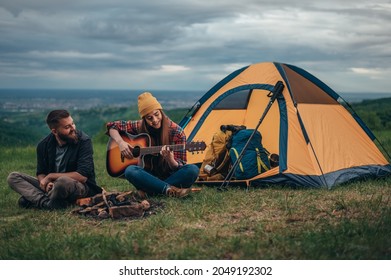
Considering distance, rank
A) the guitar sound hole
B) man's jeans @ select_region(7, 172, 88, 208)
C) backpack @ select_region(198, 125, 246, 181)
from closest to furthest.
→ man's jeans @ select_region(7, 172, 88, 208) < the guitar sound hole < backpack @ select_region(198, 125, 246, 181)

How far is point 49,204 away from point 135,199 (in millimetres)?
1074

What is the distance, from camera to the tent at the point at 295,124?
7.35 meters

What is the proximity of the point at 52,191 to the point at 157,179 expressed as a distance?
1358 millimetres

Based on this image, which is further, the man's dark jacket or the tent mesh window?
the tent mesh window

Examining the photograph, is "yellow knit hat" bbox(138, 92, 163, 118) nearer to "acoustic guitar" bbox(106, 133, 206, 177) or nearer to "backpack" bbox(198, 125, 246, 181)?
"acoustic guitar" bbox(106, 133, 206, 177)

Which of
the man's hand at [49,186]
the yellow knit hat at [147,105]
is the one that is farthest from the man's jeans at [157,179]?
the man's hand at [49,186]

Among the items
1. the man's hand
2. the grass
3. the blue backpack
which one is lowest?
the grass

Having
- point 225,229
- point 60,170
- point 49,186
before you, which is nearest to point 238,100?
point 60,170

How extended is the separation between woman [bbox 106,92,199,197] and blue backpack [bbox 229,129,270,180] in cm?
115

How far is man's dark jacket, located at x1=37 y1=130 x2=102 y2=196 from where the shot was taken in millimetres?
6172

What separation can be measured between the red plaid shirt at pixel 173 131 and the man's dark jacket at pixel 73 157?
0.79m

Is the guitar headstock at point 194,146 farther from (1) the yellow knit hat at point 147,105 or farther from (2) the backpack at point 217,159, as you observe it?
(2) the backpack at point 217,159

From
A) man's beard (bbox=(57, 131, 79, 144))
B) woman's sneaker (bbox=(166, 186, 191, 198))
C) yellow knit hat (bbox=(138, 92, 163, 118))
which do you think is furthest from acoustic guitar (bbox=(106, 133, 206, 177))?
man's beard (bbox=(57, 131, 79, 144))
